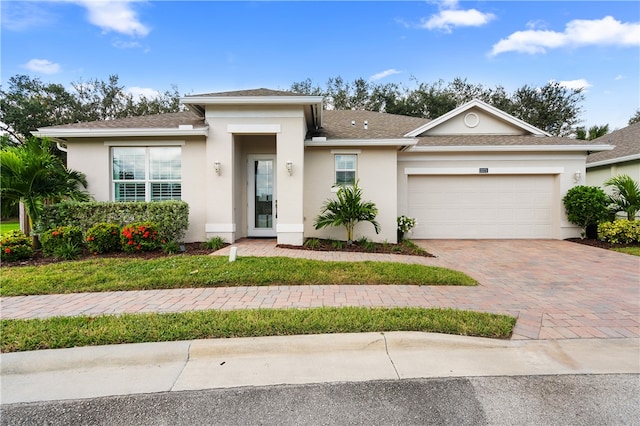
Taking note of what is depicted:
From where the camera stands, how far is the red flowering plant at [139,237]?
7.54m

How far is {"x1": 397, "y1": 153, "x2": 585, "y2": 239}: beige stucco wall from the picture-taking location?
11.2 metres

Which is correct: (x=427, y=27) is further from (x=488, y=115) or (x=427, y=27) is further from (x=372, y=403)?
(x=372, y=403)

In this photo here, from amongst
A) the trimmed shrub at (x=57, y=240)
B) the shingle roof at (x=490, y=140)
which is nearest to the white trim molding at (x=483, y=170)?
the shingle roof at (x=490, y=140)

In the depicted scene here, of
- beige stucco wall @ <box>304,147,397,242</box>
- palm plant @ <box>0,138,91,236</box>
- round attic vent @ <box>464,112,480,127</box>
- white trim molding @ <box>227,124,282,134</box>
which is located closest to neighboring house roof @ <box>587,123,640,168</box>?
round attic vent @ <box>464,112,480,127</box>

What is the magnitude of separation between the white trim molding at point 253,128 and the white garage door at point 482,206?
215 inches

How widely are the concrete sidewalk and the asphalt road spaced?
0.39 ft

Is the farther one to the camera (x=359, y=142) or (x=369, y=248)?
(x=359, y=142)

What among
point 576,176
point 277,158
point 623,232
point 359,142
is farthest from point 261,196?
point 623,232

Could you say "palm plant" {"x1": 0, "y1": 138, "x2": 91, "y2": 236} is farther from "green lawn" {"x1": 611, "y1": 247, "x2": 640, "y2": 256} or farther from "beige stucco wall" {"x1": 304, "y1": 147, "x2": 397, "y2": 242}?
"green lawn" {"x1": 611, "y1": 247, "x2": 640, "y2": 256}

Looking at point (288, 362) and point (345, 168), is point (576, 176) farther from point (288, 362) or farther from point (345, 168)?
point (288, 362)

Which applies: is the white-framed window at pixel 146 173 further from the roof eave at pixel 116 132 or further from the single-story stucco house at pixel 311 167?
the roof eave at pixel 116 132

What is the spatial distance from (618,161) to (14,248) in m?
19.9

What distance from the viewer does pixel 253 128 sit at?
9047 mm

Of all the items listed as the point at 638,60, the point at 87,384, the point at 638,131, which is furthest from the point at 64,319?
the point at 638,131
